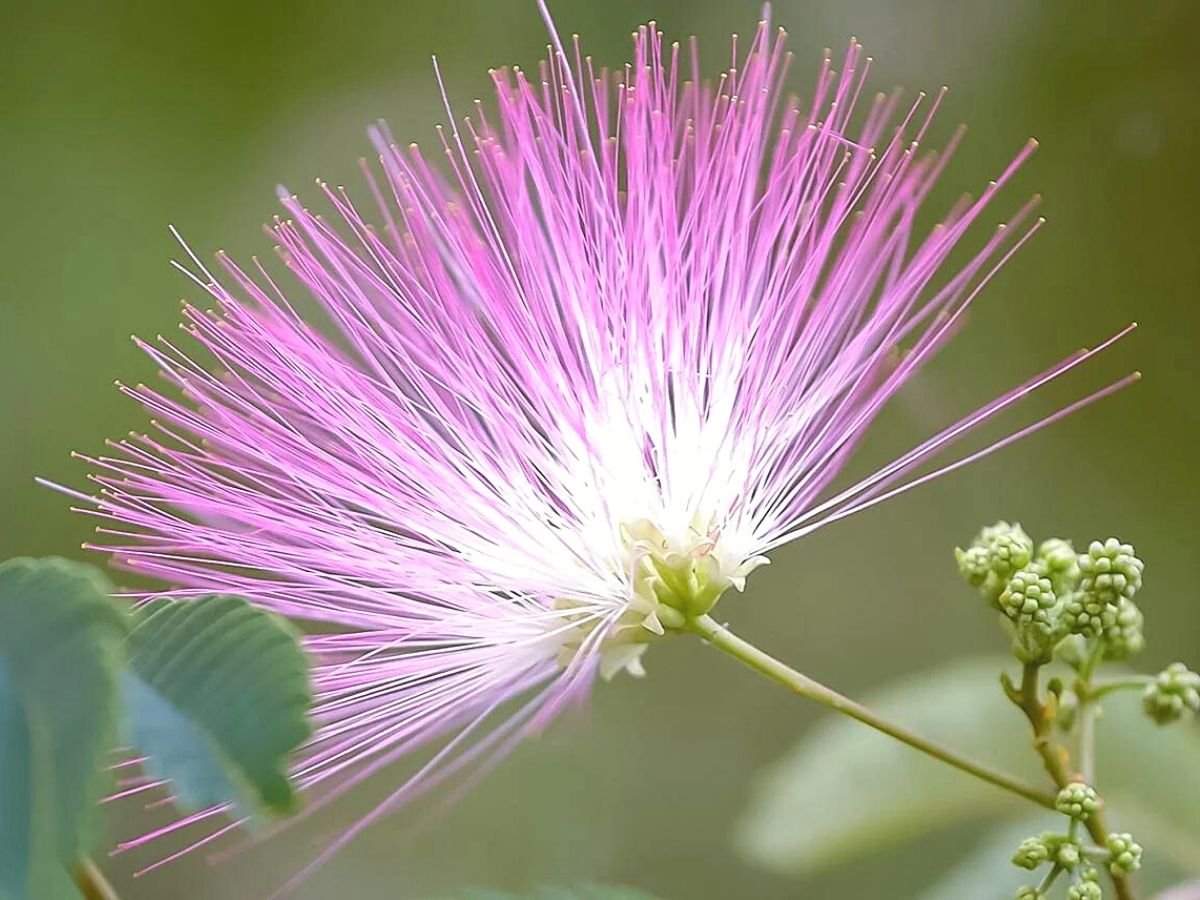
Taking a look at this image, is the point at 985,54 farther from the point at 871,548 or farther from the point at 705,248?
the point at 705,248

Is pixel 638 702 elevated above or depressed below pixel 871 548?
below

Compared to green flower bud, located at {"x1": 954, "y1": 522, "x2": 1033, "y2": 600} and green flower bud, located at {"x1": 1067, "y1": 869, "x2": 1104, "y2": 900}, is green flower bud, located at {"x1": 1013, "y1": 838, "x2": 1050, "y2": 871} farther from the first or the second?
green flower bud, located at {"x1": 954, "y1": 522, "x2": 1033, "y2": 600}

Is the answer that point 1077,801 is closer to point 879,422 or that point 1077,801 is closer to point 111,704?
point 111,704

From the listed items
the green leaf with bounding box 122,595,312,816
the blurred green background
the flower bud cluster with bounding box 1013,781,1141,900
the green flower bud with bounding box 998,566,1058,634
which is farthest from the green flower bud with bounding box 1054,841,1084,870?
the blurred green background

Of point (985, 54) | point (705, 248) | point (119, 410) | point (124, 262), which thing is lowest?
point (705, 248)

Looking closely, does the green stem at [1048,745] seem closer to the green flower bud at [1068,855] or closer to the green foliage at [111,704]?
the green flower bud at [1068,855]

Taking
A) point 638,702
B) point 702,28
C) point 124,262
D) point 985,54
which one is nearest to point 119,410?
point 124,262

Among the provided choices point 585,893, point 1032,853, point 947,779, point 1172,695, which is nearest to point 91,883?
point 585,893

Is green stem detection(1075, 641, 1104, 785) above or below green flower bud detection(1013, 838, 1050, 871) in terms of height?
above
